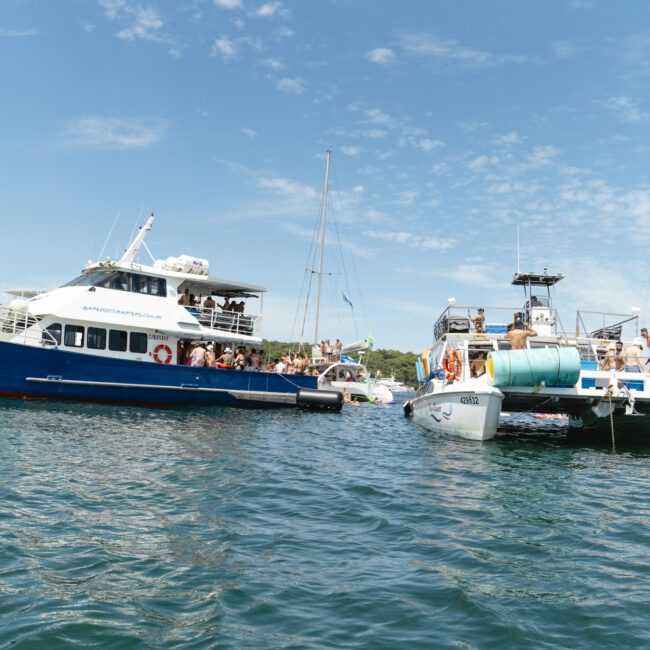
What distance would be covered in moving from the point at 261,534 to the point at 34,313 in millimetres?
16938

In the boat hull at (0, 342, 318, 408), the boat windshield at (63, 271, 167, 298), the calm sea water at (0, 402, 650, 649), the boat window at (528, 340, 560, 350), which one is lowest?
the calm sea water at (0, 402, 650, 649)

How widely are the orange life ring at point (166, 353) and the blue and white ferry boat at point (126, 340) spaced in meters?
0.04

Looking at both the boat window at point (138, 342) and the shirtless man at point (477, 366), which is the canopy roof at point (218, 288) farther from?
the shirtless man at point (477, 366)

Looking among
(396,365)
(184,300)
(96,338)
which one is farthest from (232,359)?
(396,365)

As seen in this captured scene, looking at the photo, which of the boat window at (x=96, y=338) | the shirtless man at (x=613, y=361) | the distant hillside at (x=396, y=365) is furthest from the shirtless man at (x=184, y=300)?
the distant hillside at (x=396, y=365)

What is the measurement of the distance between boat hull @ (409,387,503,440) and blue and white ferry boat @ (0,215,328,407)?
8.84m

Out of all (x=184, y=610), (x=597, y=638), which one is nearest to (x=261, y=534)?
(x=184, y=610)

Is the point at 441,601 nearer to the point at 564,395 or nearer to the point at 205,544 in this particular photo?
the point at 205,544

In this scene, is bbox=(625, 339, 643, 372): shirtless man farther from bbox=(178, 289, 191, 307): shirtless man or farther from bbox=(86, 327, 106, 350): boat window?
bbox=(86, 327, 106, 350): boat window

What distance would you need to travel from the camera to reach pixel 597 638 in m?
4.56

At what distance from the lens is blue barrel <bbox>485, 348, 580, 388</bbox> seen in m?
14.6

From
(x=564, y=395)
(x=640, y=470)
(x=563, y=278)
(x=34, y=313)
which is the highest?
(x=563, y=278)

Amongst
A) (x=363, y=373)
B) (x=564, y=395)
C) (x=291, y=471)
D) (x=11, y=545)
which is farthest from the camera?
(x=363, y=373)

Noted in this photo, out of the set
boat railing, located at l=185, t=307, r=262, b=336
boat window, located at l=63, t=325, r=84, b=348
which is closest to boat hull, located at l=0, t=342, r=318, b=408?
boat window, located at l=63, t=325, r=84, b=348
